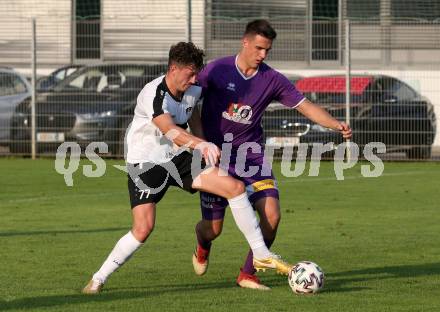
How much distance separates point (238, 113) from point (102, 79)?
607 inches

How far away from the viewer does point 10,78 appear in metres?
25.8

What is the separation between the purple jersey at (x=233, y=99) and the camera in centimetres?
1003

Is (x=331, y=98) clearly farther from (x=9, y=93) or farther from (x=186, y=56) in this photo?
(x=186, y=56)

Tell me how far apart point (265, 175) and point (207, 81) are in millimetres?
858

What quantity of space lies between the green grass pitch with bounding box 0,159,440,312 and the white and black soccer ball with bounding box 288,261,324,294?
91 mm

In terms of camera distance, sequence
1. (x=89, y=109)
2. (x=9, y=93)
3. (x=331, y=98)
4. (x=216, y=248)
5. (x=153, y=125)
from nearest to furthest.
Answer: (x=153, y=125) → (x=216, y=248) → (x=331, y=98) → (x=89, y=109) → (x=9, y=93)

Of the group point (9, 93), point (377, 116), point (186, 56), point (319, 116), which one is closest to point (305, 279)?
point (319, 116)

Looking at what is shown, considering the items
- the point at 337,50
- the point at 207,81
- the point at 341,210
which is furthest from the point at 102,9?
the point at 207,81

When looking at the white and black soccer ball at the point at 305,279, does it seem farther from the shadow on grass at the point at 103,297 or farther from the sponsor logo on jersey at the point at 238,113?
the sponsor logo on jersey at the point at 238,113

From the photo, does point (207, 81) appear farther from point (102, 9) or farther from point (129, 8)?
point (102, 9)

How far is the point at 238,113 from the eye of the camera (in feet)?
32.9

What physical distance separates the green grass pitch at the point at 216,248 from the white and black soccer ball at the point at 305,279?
0.09m

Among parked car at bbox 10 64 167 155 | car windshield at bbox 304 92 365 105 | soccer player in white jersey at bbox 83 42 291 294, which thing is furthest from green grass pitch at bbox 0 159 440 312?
parked car at bbox 10 64 167 155

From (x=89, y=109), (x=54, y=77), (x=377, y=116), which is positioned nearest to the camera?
(x=377, y=116)
